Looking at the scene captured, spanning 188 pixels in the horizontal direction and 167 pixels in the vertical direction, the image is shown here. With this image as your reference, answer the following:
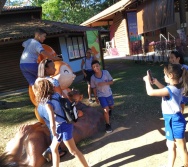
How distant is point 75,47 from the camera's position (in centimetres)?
1408

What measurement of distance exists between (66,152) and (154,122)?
6.44ft

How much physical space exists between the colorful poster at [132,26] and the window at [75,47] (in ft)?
18.9

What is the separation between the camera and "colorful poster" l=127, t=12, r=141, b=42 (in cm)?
1880

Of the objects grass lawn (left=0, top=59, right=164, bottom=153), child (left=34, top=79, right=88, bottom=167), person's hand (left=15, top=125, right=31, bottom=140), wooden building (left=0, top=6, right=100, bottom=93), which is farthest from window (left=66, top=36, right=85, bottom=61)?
child (left=34, top=79, right=88, bottom=167)

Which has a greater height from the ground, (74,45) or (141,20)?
(141,20)

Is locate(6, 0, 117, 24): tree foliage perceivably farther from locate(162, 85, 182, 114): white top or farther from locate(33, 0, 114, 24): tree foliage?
locate(162, 85, 182, 114): white top

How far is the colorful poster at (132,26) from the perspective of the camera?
18.8 m

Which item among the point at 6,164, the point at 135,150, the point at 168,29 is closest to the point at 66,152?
the point at 135,150

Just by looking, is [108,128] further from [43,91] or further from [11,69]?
[11,69]

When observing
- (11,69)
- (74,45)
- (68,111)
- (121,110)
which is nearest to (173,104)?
(68,111)

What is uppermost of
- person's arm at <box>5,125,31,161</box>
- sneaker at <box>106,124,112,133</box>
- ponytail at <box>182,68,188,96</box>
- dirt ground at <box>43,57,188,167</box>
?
ponytail at <box>182,68,188,96</box>

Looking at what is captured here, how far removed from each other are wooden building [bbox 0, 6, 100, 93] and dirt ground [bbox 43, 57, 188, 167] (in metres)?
7.87

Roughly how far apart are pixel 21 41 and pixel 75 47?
3.89 metres

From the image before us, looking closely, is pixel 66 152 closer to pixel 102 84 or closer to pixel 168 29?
pixel 102 84
